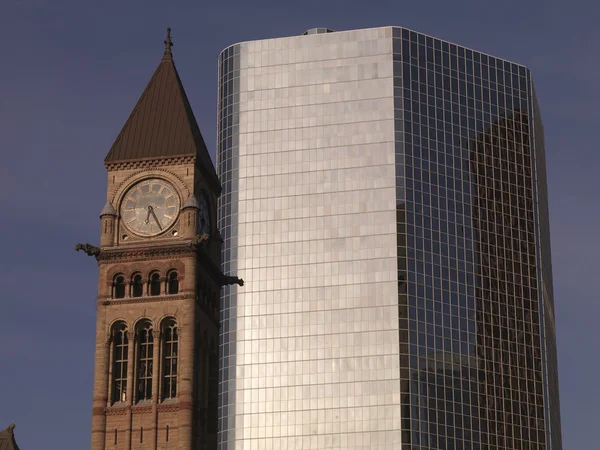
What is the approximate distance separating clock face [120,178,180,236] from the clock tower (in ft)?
0.23

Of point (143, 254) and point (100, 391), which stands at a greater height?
point (143, 254)

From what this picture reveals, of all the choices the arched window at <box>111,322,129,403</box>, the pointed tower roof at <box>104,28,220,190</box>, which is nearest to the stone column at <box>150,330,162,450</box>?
the arched window at <box>111,322,129,403</box>

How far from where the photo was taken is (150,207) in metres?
128

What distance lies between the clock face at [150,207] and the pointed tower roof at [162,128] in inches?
88.0

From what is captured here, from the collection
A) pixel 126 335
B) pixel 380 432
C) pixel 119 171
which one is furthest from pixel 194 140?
pixel 380 432

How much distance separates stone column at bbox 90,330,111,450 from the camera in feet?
400

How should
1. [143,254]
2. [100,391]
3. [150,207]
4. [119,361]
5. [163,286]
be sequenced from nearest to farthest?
1. [100,391]
2. [119,361]
3. [163,286]
4. [143,254]
5. [150,207]

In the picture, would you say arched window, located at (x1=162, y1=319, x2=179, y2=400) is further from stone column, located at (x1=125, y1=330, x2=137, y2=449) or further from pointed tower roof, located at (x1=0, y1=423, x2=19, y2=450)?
pointed tower roof, located at (x1=0, y1=423, x2=19, y2=450)

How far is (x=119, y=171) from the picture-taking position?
424 feet

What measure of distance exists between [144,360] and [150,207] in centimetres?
1107

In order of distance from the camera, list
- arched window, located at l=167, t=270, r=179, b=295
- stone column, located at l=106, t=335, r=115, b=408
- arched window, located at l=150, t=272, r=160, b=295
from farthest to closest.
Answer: arched window, located at l=150, t=272, r=160, b=295
arched window, located at l=167, t=270, r=179, b=295
stone column, located at l=106, t=335, r=115, b=408

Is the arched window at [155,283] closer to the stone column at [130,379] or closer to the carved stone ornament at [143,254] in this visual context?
the carved stone ornament at [143,254]

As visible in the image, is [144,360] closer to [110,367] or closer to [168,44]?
[110,367]

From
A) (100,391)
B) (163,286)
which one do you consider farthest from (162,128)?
(100,391)
